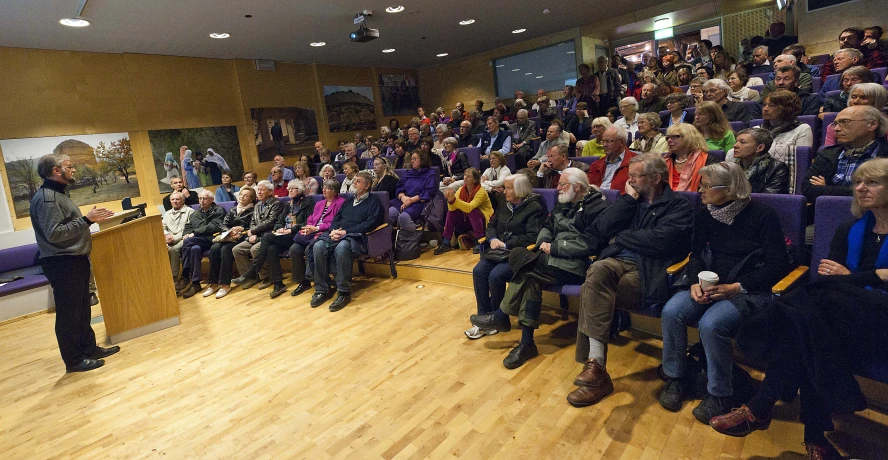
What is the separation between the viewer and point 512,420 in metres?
2.10

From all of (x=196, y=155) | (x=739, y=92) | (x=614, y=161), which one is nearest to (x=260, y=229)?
(x=614, y=161)

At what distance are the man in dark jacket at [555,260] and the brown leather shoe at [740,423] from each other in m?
0.95

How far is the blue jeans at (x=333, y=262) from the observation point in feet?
13.1

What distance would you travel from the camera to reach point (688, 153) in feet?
9.57

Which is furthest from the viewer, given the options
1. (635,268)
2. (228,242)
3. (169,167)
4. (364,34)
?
(169,167)

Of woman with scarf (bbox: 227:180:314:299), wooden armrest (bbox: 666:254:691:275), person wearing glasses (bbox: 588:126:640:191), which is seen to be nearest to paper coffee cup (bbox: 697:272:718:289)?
wooden armrest (bbox: 666:254:691:275)

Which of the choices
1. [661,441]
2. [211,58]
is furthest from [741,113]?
[211,58]

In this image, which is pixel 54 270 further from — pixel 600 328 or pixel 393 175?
pixel 600 328

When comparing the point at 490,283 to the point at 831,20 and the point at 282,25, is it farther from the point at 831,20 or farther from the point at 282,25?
the point at 831,20

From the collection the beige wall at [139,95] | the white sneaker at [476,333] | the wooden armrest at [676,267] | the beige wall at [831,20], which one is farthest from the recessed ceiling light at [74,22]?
the beige wall at [831,20]

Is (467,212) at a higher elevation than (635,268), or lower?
higher

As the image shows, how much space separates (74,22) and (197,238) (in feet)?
10.5

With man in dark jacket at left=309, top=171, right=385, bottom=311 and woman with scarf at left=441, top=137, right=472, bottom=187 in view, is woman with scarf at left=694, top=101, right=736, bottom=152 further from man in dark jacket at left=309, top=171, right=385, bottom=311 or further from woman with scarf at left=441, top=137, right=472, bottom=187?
man in dark jacket at left=309, top=171, right=385, bottom=311

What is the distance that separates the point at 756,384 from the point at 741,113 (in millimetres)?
2641
